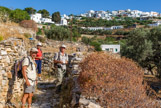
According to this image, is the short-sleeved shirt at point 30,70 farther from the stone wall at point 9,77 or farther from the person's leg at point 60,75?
the person's leg at point 60,75

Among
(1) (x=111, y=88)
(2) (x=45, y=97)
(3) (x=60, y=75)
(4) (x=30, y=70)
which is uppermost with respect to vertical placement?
(4) (x=30, y=70)

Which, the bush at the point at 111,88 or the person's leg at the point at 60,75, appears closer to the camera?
the bush at the point at 111,88

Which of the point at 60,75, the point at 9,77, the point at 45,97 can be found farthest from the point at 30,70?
the point at 45,97

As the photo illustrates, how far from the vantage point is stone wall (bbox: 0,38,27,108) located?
4.69 metres

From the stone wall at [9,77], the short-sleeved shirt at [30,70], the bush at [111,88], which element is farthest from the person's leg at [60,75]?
the short-sleeved shirt at [30,70]

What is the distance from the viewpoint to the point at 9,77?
16.0ft

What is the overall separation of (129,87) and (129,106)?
0.71 meters

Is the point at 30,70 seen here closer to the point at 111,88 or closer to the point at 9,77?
the point at 9,77

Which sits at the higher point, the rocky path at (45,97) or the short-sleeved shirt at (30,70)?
the short-sleeved shirt at (30,70)

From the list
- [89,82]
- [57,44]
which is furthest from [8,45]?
[57,44]

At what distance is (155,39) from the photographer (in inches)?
682

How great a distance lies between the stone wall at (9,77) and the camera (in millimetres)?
4691

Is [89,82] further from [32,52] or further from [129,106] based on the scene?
[32,52]

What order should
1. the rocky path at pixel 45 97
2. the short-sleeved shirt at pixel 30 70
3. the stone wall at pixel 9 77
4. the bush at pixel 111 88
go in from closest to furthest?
the bush at pixel 111 88
the short-sleeved shirt at pixel 30 70
the stone wall at pixel 9 77
the rocky path at pixel 45 97
